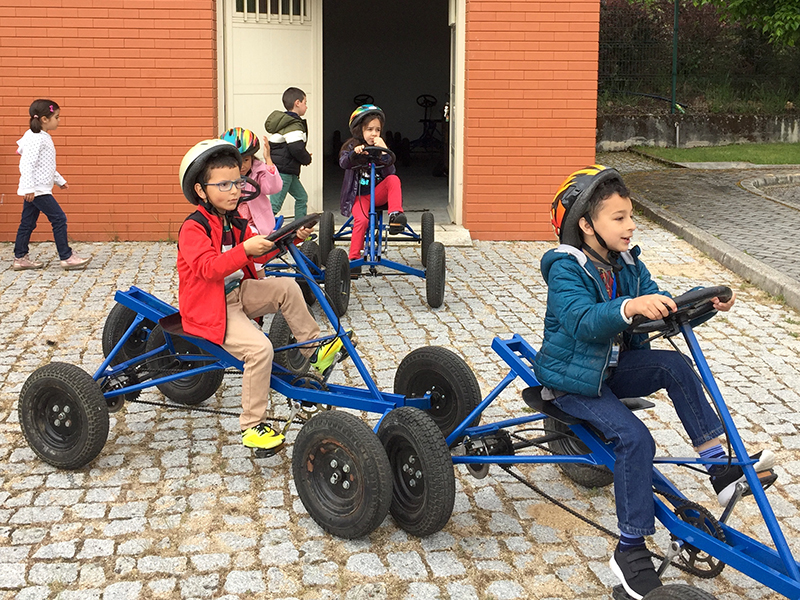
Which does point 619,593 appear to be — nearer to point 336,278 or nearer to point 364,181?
point 336,278

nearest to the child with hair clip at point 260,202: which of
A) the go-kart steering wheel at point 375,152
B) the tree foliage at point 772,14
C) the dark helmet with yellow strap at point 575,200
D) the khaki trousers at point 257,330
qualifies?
the go-kart steering wheel at point 375,152

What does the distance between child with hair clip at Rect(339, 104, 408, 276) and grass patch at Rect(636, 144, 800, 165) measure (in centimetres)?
905

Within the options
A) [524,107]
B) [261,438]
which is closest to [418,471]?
[261,438]

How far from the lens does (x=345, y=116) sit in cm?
1912

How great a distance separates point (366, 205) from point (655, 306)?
4.93m

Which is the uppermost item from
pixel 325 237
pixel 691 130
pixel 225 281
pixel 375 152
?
pixel 691 130

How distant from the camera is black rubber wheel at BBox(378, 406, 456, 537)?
376 centimetres

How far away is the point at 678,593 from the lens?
299cm

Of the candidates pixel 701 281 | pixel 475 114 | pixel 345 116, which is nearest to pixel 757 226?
pixel 701 281

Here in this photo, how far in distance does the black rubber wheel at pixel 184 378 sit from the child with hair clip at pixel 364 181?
270 centimetres

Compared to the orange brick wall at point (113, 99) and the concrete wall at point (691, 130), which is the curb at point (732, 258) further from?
the concrete wall at point (691, 130)

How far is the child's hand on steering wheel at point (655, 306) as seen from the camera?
3143 mm

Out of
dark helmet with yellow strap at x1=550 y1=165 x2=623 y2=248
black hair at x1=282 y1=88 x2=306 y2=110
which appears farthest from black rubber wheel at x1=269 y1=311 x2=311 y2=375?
black hair at x1=282 y1=88 x2=306 y2=110

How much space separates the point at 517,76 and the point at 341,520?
22.7ft
